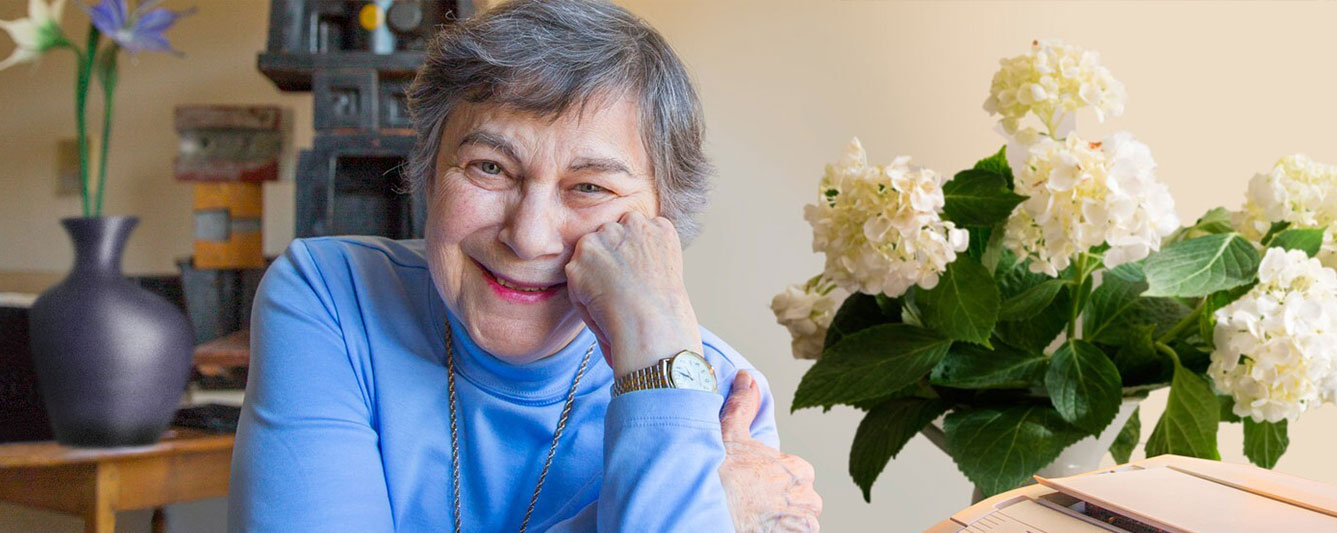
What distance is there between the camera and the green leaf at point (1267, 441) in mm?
1099

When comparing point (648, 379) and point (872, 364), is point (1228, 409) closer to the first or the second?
point (872, 364)

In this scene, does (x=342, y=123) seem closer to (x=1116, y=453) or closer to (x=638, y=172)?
(x=638, y=172)

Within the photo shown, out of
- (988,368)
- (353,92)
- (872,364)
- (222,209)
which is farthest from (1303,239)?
(222,209)

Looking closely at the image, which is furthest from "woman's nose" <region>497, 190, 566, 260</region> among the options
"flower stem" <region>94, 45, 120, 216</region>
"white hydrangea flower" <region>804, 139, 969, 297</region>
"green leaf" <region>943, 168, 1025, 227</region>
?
"flower stem" <region>94, 45, 120, 216</region>

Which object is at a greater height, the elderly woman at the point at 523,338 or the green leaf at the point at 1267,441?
the elderly woman at the point at 523,338

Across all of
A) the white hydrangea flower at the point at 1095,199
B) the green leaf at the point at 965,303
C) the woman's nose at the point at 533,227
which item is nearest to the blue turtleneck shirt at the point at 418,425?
the woman's nose at the point at 533,227

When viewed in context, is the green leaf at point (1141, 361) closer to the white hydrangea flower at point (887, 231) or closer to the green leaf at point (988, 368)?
the green leaf at point (988, 368)

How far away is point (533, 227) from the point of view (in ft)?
2.87

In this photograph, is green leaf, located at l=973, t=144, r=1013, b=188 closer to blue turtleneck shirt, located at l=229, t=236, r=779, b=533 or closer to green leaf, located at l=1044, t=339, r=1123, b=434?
green leaf, located at l=1044, t=339, r=1123, b=434

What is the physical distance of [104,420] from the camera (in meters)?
1.65

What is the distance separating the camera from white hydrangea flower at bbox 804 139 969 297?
1.03 m

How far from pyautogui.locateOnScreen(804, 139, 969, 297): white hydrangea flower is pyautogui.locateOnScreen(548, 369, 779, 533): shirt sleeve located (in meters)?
0.32

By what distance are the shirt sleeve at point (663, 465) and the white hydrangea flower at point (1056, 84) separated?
1.73 feet

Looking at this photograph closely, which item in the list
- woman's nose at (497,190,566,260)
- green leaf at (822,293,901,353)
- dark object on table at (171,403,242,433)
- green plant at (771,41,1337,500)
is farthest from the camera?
dark object on table at (171,403,242,433)
